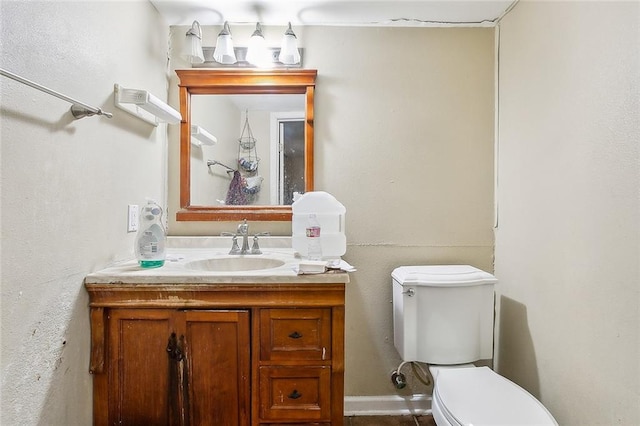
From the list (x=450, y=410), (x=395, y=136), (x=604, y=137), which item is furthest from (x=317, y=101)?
(x=450, y=410)

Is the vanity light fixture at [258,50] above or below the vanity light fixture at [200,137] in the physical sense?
above

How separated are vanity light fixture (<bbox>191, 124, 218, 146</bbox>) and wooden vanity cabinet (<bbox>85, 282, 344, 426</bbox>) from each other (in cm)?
89

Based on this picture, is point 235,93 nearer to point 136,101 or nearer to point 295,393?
point 136,101

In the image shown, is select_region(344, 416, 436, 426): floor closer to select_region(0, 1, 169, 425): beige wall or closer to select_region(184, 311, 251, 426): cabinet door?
select_region(184, 311, 251, 426): cabinet door

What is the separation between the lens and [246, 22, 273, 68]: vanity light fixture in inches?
64.0

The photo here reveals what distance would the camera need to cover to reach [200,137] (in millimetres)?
1756

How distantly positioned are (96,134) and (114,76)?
274 mm

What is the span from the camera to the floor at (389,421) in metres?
1.64

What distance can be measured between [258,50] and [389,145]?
0.84 metres

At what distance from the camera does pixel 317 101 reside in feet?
5.69

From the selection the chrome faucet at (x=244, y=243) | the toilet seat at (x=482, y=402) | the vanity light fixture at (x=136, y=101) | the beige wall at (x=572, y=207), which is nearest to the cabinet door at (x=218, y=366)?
the chrome faucet at (x=244, y=243)

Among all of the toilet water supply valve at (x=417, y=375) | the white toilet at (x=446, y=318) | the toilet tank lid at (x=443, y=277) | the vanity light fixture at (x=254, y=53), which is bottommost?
the toilet water supply valve at (x=417, y=375)

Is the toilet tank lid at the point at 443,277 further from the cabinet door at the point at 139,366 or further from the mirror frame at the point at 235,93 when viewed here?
the cabinet door at the point at 139,366

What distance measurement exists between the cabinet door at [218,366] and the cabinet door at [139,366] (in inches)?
3.6
